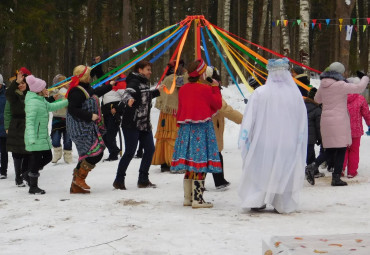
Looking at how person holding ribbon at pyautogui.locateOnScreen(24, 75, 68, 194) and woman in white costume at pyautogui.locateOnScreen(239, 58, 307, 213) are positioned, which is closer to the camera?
woman in white costume at pyautogui.locateOnScreen(239, 58, 307, 213)

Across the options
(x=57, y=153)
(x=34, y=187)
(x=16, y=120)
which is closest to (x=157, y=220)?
(x=34, y=187)

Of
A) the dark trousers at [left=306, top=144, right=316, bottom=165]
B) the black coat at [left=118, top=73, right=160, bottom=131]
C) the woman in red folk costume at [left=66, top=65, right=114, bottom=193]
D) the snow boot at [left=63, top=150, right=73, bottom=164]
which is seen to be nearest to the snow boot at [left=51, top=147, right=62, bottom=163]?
the snow boot at [left=63, top=150, right=73, bottom=164]

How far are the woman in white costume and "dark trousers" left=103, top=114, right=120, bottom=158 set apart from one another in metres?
5.17

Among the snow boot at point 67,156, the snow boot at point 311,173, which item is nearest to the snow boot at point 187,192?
Answer: the snow boot at point 311,173

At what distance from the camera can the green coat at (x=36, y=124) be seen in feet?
23.7

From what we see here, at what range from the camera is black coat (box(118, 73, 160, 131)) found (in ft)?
24.1

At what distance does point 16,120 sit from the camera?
26.6 feet

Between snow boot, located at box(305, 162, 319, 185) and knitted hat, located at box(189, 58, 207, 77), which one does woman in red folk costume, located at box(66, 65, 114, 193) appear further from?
snow boot, located at box(305, 162, 319, 185)

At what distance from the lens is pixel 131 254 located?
430cm

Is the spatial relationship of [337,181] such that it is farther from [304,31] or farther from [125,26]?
[125,26]

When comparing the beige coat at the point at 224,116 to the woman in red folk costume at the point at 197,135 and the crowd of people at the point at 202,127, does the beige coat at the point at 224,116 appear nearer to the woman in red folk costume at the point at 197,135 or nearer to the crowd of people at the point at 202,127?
the crowd of people at the point at 202,127

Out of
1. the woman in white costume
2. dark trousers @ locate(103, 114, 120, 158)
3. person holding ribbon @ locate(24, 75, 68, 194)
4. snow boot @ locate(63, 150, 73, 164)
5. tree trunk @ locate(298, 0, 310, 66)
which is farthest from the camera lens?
tree trunk @ locate(298, 0, 310, 66)

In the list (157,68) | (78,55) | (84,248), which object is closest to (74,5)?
(78,55)

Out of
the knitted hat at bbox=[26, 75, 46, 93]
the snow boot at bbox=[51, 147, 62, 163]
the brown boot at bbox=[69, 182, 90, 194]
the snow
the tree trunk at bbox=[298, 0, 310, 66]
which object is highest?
the tree trunk at bbox=[298, 0, 310, 66]
